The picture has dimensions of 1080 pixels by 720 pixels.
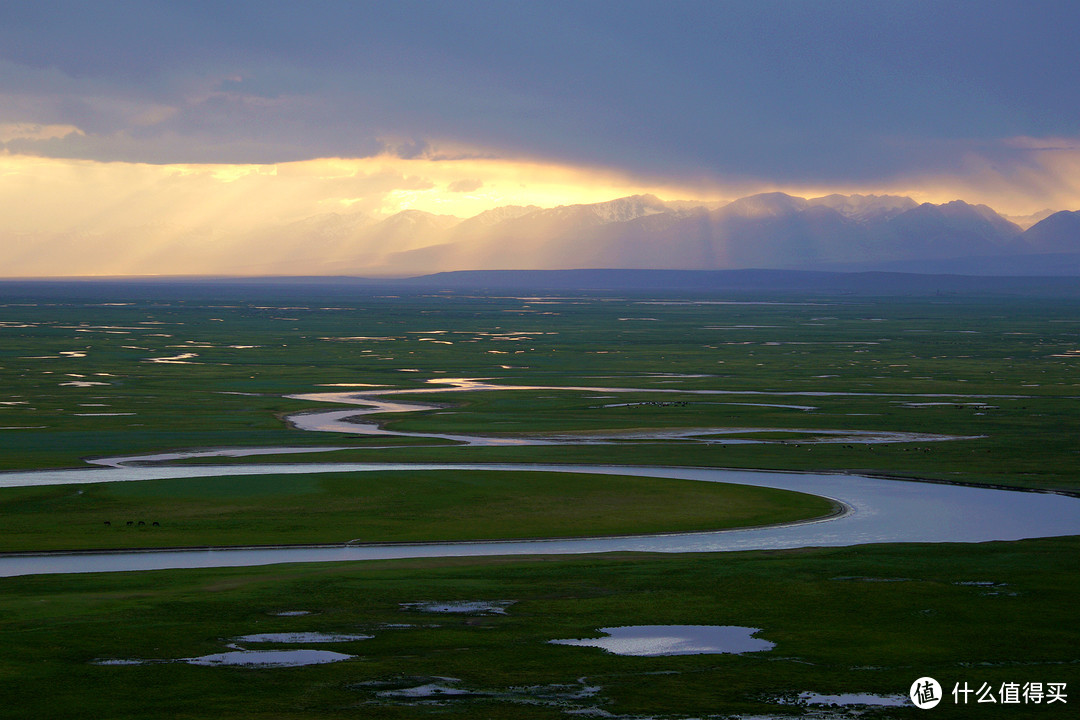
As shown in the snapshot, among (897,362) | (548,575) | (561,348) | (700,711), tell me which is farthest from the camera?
(561,348)

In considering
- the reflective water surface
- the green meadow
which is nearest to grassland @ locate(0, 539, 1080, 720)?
the green meadow

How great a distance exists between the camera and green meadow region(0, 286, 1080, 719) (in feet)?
83.5

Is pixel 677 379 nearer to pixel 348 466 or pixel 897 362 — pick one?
pixel 897 362

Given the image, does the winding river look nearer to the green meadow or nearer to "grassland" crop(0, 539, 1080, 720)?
the green meadow

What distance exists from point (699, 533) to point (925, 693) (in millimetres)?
20192

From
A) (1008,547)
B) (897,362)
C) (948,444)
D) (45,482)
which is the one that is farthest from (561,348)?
(1008,547)

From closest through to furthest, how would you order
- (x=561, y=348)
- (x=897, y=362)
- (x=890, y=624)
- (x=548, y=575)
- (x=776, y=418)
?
(x=890, y=624)
(x=548, y=575)
(x=776, y=418)
(x=897, y=362)
(x=561, y=348)

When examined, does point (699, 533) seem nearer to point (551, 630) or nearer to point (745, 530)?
point (745, 530)

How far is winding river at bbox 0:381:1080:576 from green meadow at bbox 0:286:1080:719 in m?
1.39

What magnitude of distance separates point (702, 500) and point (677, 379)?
53.4m

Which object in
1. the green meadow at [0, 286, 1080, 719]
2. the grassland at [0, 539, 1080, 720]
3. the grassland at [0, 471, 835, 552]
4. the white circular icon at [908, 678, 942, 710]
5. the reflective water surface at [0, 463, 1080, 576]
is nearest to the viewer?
the white circular icon at [908, 678, 942, 710]

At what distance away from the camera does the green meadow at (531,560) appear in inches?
1002

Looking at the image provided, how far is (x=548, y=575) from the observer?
118ft

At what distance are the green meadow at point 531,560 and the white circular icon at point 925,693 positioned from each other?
0.37 metres
